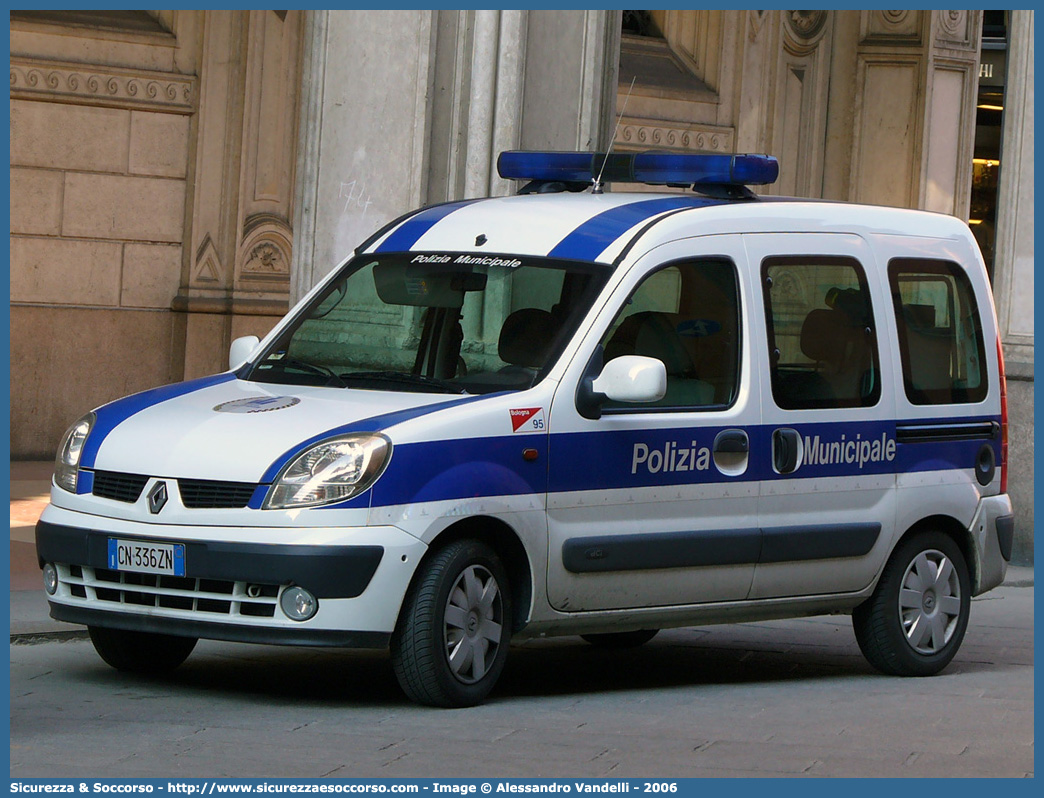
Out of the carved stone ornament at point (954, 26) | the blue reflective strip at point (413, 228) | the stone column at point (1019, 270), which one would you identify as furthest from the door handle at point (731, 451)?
the carved stone ornament at point (954, 26)

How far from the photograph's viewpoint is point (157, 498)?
285 inches

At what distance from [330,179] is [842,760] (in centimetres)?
665

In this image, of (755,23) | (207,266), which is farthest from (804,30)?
(207,266)

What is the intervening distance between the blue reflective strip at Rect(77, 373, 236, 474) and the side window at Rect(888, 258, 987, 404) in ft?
10.0

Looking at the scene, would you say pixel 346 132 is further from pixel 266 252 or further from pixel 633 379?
pixel 266 252

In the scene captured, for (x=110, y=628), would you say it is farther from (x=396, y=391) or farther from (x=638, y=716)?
(x=638, y=716)

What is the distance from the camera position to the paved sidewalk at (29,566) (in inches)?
359

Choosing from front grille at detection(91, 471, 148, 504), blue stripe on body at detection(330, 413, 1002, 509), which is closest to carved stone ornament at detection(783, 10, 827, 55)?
blue stripe on body at detection(330, 413, 1002, 509)

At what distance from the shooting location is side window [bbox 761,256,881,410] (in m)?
8.47

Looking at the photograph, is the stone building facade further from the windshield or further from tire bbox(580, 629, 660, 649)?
the windshield

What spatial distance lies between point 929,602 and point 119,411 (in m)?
3.72

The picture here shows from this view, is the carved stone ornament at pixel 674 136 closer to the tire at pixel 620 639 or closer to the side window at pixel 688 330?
the tire at pixel 620 639

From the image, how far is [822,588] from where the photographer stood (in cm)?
865

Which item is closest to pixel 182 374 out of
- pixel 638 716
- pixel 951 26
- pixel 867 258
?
pixel 951 26
